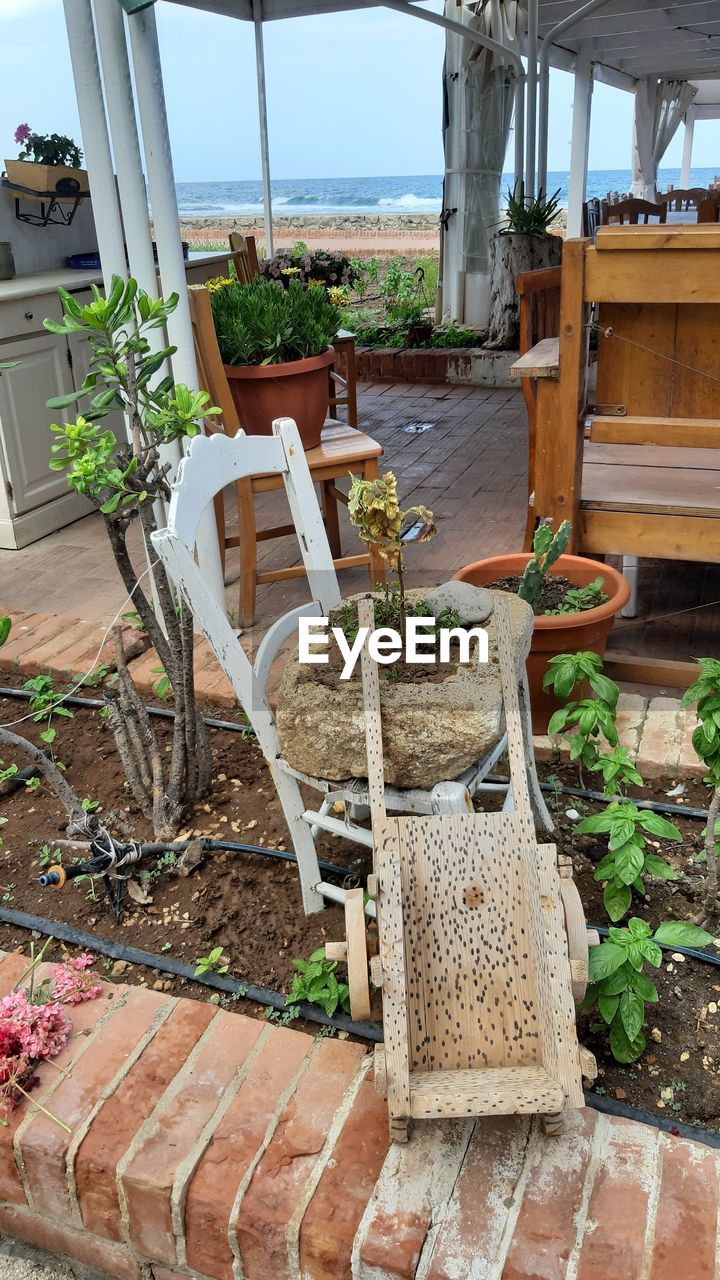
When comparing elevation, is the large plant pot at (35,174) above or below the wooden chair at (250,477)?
above

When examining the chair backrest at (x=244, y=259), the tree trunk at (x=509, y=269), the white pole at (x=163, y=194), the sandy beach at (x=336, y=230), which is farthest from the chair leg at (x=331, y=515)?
the sandy beach at (x=336, y=230)

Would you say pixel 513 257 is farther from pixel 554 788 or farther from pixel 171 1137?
pixel 171 1137

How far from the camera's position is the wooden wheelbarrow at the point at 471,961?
1.21m

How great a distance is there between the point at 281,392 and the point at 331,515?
2.02ft

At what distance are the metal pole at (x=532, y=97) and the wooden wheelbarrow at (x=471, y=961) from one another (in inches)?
252

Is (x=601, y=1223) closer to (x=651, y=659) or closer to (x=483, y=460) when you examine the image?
(x=651, y=659)

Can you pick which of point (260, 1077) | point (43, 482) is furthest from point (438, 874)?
point (43, 482)

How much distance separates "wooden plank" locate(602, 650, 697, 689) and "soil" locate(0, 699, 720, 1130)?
0.47 m

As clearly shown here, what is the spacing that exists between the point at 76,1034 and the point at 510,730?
2.77ft

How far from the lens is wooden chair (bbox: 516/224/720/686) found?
228cm

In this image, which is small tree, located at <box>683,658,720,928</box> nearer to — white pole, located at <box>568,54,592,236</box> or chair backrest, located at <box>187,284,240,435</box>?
chair backrest, located at <box>187,284,240,435</box>

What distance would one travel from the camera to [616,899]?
5.61 feet

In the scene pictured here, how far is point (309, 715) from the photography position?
5.24ft

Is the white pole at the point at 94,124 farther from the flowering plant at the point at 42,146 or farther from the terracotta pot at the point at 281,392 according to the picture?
the flowering plant at the point at 42,146
